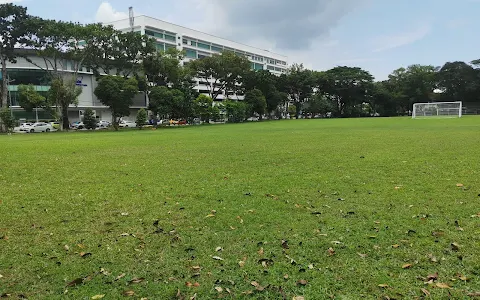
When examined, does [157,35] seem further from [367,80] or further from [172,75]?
[367,80]

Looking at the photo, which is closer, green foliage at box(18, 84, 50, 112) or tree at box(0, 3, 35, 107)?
tree at box(0, 3, 35, 107)

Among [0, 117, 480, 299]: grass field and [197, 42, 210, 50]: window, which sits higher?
[197, 42, 210, 50]: window

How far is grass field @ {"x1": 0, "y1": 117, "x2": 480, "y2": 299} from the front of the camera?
→ 136 inches

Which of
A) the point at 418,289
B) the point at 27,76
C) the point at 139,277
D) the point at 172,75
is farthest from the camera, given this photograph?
the point at 27,76

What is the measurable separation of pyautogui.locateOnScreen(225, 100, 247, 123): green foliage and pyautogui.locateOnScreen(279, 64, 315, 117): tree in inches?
750

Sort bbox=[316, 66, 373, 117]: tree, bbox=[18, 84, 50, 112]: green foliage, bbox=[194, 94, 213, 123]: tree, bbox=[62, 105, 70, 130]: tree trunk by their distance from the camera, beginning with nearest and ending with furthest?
1. bbox=[62, 105, 70, 130]: tree trunk
2. bbox=[18, 84, 50, 112]: green foliage
3. bbox=[194, 94, 213, 123]: tree
4. bbox=[316, 66, 373, 117]: tree

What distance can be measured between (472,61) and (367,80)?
69.1ft

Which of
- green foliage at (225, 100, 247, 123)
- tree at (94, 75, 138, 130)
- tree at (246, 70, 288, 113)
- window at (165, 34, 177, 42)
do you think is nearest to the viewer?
tree at (94, 75, 138, 130)

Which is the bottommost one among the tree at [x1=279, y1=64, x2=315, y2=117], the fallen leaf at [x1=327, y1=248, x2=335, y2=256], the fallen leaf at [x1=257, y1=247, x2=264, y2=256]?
the fallen leaf at [x1=257, y1=247, x2=264, y2=256]

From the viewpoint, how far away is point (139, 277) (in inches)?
144

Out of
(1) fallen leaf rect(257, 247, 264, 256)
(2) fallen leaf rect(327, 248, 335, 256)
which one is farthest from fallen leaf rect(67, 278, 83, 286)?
(2) fallen leaf rect(327, 248, 335, 256)

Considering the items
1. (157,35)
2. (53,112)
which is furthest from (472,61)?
(53,112)

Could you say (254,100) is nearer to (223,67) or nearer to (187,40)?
(223,67)

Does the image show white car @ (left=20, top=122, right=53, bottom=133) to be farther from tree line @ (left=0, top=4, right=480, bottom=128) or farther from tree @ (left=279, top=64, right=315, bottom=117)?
tree @ (left=279, top=64, right=315, bottom=117)
